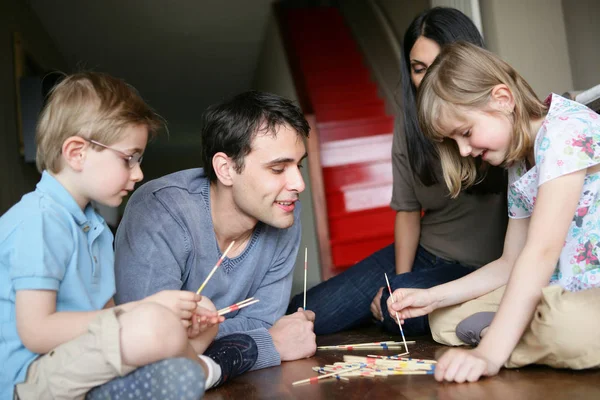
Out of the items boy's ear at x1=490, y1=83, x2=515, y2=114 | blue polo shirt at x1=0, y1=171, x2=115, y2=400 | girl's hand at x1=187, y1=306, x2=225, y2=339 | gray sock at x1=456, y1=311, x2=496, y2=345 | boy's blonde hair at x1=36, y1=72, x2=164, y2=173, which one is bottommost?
gray sock at x1=456, y1=311, x2=496, y2=345

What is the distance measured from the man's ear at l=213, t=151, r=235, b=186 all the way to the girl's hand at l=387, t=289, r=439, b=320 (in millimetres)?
642

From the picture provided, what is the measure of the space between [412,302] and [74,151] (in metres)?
1.03

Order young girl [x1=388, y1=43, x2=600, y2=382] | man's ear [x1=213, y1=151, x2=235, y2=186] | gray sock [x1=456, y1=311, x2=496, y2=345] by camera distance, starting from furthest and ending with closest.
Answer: man's ear [x1=213, y1=151, x2=235, y2=186]
gray sock [x1=456, y1=311, x2=496, y2=345]
young girl [x1=388, y1=43, x2=600, y2=382]

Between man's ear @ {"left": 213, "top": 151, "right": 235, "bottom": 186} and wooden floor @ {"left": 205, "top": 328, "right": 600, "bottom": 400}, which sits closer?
wooden floor @ {"left": 205, "top": 328, "right": 600, "bottom": 400}

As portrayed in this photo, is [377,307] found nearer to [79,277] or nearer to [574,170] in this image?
[574,170]

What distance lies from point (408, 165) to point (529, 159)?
2.85ft

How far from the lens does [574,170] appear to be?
143 centimetres

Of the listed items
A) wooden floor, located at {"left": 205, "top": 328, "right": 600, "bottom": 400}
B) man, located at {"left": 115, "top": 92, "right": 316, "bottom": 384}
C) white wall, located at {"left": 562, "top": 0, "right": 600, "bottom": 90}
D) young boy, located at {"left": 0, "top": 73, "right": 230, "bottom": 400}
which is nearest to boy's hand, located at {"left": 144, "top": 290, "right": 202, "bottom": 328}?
young boy, located at {"left": 0, "top": 73, "right": 230, "bottom": 400}

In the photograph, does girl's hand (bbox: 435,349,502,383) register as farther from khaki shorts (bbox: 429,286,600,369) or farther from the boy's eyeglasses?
the boy's eyeglasses

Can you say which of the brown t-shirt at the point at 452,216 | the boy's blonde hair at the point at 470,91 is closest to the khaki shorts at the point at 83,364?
the boy's blonde hair at the point at 470,91

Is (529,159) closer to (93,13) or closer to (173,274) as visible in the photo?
(173,274)

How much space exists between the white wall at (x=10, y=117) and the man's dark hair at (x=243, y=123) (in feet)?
7.93

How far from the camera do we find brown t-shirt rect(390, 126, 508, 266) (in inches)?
92.9

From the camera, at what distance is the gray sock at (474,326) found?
1.76m
